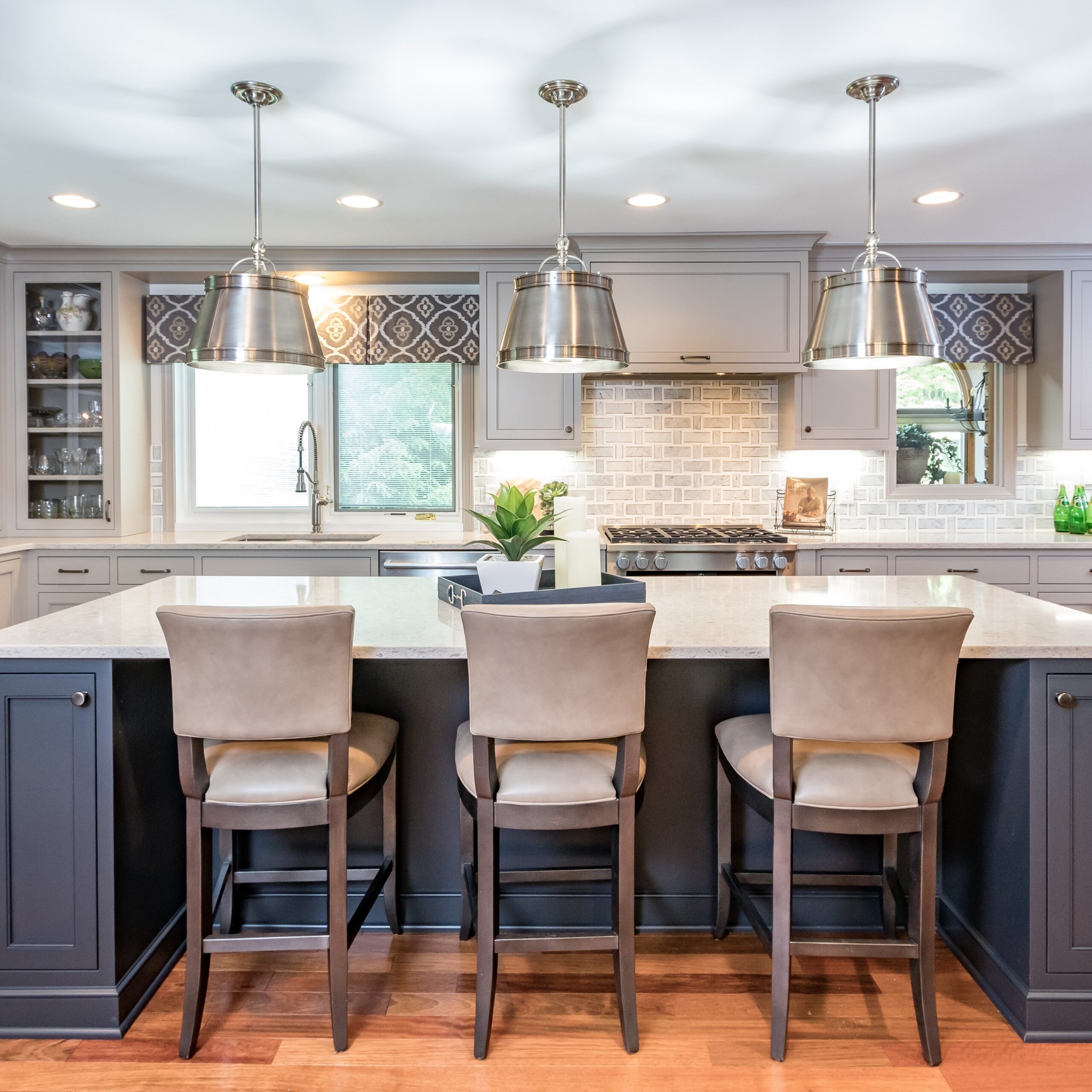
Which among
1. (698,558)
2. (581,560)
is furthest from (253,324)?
(698,558)

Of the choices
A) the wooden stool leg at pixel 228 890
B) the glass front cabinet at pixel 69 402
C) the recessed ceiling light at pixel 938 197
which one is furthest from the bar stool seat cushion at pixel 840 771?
the glass front cabinet at pixel 69 402

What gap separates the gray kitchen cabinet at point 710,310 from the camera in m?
4.21

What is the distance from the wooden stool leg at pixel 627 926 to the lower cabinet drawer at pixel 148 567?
3.10m

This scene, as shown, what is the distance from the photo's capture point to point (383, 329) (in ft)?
15.5

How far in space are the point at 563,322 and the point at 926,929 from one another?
162 cm

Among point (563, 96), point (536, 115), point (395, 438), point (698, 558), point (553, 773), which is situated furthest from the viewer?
point (395, 438)

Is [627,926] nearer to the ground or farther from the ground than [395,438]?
nearer to the ground

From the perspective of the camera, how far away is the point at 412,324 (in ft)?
15.4

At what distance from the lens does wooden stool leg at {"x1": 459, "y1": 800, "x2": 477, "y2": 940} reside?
2260 millimetres

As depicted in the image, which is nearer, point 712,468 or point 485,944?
point 485,944

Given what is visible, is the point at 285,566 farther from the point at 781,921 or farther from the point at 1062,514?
the point at 1062,514

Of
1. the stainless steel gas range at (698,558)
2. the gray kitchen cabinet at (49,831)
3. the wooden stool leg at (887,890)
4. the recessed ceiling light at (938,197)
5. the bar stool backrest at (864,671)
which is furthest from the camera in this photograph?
the stainless steel gas range at (698,558)

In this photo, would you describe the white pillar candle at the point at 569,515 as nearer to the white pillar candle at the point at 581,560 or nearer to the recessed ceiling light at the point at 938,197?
the white pillar candle at the point at 581,560

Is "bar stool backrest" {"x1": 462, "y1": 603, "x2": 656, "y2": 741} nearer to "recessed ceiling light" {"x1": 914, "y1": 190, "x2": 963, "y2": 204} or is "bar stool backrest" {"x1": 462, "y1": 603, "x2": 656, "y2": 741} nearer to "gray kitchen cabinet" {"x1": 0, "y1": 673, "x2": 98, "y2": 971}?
"gray kitchen cabinet" {"x1": 0, "y1": 673, "x2": 98, "y2": 971}
